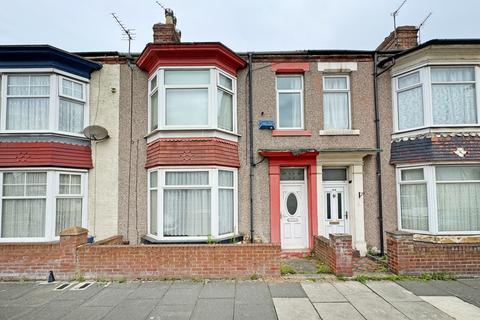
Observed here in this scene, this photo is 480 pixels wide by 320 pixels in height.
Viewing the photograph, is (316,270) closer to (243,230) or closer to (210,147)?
(243,230)

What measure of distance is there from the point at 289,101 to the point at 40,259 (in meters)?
7.43

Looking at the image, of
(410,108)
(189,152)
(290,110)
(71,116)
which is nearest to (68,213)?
(71,116)

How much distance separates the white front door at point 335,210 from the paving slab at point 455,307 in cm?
323

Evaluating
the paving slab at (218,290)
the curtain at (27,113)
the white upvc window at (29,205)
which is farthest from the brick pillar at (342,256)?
the curtain at (27,113)

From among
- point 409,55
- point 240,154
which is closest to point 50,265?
point 240,154

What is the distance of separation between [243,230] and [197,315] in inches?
144

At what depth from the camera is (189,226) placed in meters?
7.47

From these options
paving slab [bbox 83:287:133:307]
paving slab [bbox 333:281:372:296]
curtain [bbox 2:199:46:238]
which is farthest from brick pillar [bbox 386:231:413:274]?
curtain [bbox 2:199:46:238]

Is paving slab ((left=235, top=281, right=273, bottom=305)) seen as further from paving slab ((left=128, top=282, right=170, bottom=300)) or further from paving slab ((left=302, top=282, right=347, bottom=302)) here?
paving slab ((left=128, top=282, right=170, bottom=300))

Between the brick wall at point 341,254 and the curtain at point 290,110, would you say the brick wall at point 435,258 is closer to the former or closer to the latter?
Answer: the brick wall at point 341,254

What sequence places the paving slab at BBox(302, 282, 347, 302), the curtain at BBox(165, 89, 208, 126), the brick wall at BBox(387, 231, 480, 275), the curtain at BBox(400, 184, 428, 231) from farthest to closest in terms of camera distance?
the curtain at BBox(165, 89, 208, 126), the curtain at BBox(400, 184, 428, 231), the brick wall at BBox(387, 231, 480, 275), the paving slab at BBox(302, 282, 347, 302)

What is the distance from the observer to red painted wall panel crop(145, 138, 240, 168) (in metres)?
7.46

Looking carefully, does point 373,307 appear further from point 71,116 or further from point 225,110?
point 71,116

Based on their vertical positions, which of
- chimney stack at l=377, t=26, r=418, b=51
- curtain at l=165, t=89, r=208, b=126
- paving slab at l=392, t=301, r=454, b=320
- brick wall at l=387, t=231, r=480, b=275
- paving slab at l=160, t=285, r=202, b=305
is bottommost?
paving slab at l=392, t=301, r=454, b=320
